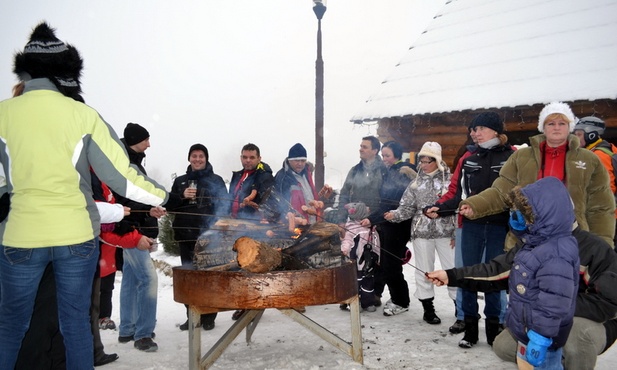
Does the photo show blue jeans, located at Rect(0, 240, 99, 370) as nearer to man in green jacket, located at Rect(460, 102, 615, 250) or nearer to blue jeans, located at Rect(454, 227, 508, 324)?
man in green jacket, located at Rect(460, 102, 615, 250)

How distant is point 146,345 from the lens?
421cm

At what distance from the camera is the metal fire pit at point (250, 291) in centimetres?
312

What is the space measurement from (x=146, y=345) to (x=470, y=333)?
10.4 ft

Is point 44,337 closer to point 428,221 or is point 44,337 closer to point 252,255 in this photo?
point 252,255

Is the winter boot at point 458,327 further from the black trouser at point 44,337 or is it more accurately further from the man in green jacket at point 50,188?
the black trouser at point 44,337

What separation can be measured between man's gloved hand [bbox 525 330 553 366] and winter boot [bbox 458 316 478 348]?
177 centimetres

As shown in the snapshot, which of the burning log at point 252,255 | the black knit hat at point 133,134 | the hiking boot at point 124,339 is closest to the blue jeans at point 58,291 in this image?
the burning log at point 252,255

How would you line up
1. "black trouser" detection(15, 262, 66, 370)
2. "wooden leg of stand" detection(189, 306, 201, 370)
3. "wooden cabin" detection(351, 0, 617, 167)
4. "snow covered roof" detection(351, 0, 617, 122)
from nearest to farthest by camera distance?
"black trouser" detection(15, 262, 66, 370), "wooden leg of stand" detection(189, 306, 201, 370), "wooden cabin" detection(351, 0, 617, 167), "snow covered roof" detection(351, 0, 617, 122)

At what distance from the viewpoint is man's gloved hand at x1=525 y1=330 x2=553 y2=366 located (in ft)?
8.17

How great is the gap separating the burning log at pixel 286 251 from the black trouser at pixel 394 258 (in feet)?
5.23

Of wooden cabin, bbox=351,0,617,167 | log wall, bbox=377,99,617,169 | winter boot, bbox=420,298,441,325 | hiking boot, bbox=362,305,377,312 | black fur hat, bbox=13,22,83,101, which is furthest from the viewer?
wooden cabin, bbox=351,0,617,167

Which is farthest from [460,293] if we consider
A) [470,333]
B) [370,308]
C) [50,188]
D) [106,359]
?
[50,188]

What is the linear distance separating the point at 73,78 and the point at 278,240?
2.22 m

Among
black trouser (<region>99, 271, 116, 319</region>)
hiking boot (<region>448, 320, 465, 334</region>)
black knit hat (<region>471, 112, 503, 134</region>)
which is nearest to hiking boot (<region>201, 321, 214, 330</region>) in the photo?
black trouser (<region>99, 271, 116, 319</region>)
